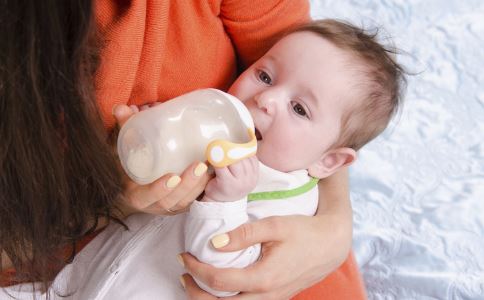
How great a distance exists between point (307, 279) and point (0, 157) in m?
0.53

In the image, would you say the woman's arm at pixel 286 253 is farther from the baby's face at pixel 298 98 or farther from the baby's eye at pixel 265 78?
the baby's eye at pixel 265 78

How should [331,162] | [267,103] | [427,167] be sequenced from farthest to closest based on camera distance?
[427,167] → [331,162] → [267,103]

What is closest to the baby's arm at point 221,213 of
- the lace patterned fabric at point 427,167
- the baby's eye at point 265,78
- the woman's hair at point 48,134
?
the woman's hair at point 48,134

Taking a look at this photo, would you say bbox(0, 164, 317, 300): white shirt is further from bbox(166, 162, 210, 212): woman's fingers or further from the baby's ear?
bbox(166, 162, 210, 212): woman's fingers

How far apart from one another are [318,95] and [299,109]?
39 mm

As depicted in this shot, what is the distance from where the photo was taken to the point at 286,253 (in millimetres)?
988

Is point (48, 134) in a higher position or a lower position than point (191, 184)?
higher

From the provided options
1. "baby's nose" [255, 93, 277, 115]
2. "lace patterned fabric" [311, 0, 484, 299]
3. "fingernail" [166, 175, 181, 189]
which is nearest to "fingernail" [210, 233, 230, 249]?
"fingernail" [166, 175, 181, 189]

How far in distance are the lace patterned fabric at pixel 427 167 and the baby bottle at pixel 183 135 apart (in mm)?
732

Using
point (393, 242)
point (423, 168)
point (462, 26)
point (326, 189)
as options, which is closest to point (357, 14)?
point (462, 26)

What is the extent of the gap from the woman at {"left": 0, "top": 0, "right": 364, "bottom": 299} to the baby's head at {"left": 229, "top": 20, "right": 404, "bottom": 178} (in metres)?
0.10

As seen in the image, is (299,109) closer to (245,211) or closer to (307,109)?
(307,109)

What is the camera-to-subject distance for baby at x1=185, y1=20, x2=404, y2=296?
1.02 m

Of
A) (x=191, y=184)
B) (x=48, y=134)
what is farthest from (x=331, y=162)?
(x=48, y=134)
